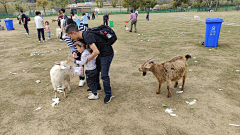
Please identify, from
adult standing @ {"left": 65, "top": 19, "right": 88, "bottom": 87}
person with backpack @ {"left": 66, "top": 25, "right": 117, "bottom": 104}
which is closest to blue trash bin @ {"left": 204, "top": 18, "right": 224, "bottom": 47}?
person with backpack @ {"left": 66, "top": 25, "right": 117, "bottom": 104}

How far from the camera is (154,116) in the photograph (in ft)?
11.4

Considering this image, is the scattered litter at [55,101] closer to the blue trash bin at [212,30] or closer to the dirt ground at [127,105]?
the dirt ground at [127,105]

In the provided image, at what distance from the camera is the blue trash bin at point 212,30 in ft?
25.7

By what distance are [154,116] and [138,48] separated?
6.00 metres

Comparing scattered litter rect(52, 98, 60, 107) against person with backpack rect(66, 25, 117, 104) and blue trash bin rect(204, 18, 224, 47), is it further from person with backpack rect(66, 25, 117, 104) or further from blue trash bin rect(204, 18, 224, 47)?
blue trash bin rect(204, 18, 224, 47)

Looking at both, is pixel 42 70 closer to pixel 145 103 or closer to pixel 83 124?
pixel 83 124

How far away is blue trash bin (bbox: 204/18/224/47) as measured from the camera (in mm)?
7828

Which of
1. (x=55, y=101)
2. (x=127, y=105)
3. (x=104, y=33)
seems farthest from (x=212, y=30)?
(x=55, y=101)

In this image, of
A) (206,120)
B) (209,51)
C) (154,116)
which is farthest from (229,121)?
(209,51)

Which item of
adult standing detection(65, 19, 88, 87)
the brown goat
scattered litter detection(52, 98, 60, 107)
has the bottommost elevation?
scattered litter detection(52, 98, 60, 107)

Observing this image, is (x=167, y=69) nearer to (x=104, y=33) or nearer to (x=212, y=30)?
(x=104, y=33)

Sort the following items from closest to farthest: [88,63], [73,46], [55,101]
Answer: [88,63] → [55,101] → [73,46]

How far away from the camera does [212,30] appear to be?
8.08 m

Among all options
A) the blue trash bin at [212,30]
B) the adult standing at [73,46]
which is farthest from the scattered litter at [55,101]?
the blue trash bin at [212,30]
